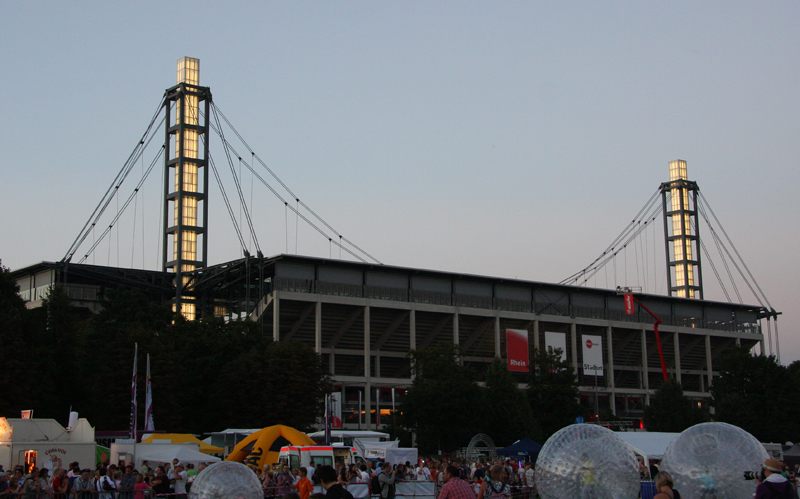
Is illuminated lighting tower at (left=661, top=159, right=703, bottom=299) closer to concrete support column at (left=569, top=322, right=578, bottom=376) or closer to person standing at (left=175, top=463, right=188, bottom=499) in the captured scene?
concrete support column at (left=569, top=322, right=578, bottom=376)

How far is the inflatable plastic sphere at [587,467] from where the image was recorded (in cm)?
1338

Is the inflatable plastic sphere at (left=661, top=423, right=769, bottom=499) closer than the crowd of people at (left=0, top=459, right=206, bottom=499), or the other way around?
the inflatable plastic sphere at (left=661, top=423, right=769, bottom=499)

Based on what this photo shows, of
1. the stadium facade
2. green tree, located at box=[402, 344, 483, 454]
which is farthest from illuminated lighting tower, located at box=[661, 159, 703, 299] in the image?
green tree, located at box=[402, 344, 483, 454]

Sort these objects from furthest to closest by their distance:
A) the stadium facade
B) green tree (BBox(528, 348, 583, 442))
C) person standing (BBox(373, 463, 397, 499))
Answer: the stadium facade < green tree (BBox(528, 348, 583, 442)) < person standing (BBox(373, 463, 397, 499))

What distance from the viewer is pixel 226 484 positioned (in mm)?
12828

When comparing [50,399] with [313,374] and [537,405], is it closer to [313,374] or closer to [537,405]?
[313,374]

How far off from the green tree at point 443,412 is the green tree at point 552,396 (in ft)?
26.8

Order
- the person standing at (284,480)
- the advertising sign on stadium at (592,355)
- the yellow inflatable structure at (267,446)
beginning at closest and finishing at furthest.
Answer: the person standing at (284,480) → the yellow inflatable structure at (267,446) → the advertising sign on stadium at (592,355)

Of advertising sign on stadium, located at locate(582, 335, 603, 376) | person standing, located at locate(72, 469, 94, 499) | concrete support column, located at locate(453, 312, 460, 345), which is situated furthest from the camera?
advertising sign on stadium, located at locate(582, 335, 603, 376)

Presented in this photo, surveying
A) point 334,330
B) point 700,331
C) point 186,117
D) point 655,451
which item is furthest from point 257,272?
point 700,331

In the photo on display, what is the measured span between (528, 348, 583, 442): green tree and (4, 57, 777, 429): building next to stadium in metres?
4.81

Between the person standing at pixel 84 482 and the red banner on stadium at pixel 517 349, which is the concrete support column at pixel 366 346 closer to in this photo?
the red banner on stadium at pixel 517 349

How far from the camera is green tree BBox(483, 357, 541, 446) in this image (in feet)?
175

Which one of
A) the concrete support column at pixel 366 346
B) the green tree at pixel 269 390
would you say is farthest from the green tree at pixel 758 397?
the green tree at pixel 269 390
